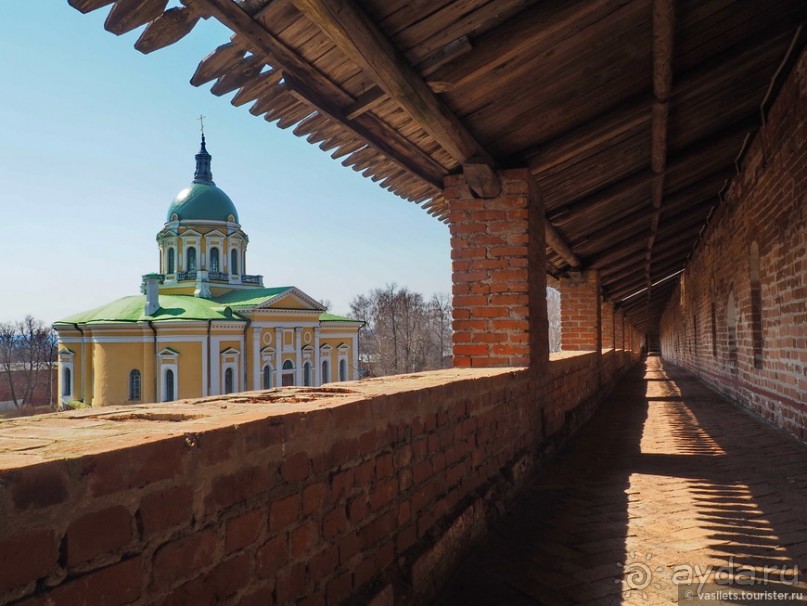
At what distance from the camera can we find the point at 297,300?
35.8 meters

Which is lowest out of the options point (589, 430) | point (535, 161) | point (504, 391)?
point (589, 430)

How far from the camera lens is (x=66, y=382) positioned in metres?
32.7

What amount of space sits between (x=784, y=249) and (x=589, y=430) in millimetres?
2698

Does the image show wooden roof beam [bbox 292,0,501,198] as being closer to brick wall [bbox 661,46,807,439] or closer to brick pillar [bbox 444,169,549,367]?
brick pillar [bbox 444,169,549,367]

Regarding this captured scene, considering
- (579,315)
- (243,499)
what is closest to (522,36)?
(243,499)

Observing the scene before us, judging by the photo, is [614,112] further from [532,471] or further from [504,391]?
[532,471]

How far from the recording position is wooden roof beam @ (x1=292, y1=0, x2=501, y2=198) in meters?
2.47

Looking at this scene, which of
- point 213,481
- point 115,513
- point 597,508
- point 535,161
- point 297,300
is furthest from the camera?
point 297,300

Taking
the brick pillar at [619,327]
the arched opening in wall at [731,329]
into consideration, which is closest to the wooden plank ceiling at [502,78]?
the arched opening in wall at [731,329]

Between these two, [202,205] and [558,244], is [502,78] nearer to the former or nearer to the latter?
[558,244]

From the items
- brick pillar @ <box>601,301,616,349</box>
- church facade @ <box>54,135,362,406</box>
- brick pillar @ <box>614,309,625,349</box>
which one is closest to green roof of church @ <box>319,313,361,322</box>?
church facade @ <box>54,135,362,406</box>

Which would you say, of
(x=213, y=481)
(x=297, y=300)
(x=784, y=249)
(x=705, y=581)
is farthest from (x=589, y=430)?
(x=297, y=300)

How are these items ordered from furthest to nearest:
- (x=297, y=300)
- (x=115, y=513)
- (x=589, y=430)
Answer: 1. (x=297, y=300)
2. (x=589, y=430)
3. (x=115, y=513)

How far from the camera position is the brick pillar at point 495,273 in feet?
15.8
